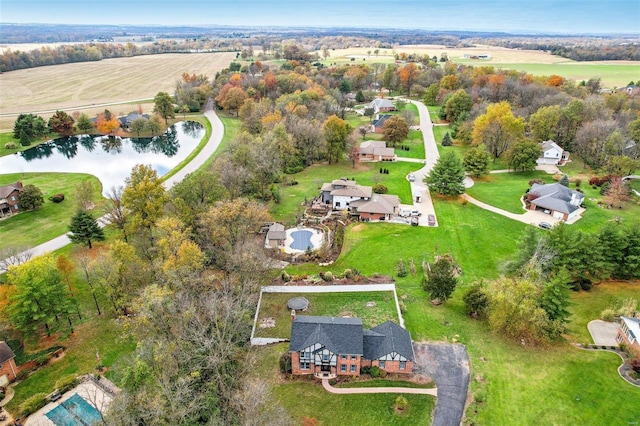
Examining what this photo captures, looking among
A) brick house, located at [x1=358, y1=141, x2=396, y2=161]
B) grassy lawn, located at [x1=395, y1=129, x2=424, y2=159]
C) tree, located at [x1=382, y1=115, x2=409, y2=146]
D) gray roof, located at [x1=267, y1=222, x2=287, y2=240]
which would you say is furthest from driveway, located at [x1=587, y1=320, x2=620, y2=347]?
tree, located at [x1=382, y1=115, x2=409, y2=146]

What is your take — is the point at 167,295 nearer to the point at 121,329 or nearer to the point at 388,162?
the point at 121,329

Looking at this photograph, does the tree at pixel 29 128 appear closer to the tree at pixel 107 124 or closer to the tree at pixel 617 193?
the tree at pixel 107 124

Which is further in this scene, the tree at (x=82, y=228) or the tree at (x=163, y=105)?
the tree at (x=163, y=105)

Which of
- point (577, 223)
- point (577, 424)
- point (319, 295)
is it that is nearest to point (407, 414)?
point (577, 424)

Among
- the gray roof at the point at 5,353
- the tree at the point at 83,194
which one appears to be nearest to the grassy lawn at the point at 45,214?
the tree at the point at 83,194

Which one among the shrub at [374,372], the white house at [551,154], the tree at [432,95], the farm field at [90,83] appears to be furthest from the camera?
the tree at [432,95]

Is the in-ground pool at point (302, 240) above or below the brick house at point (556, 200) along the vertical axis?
below

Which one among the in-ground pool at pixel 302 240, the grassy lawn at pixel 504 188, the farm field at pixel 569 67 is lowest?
the in-ground pool at pixel 302 240

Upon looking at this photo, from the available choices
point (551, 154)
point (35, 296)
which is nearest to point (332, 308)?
point (35, 296)
